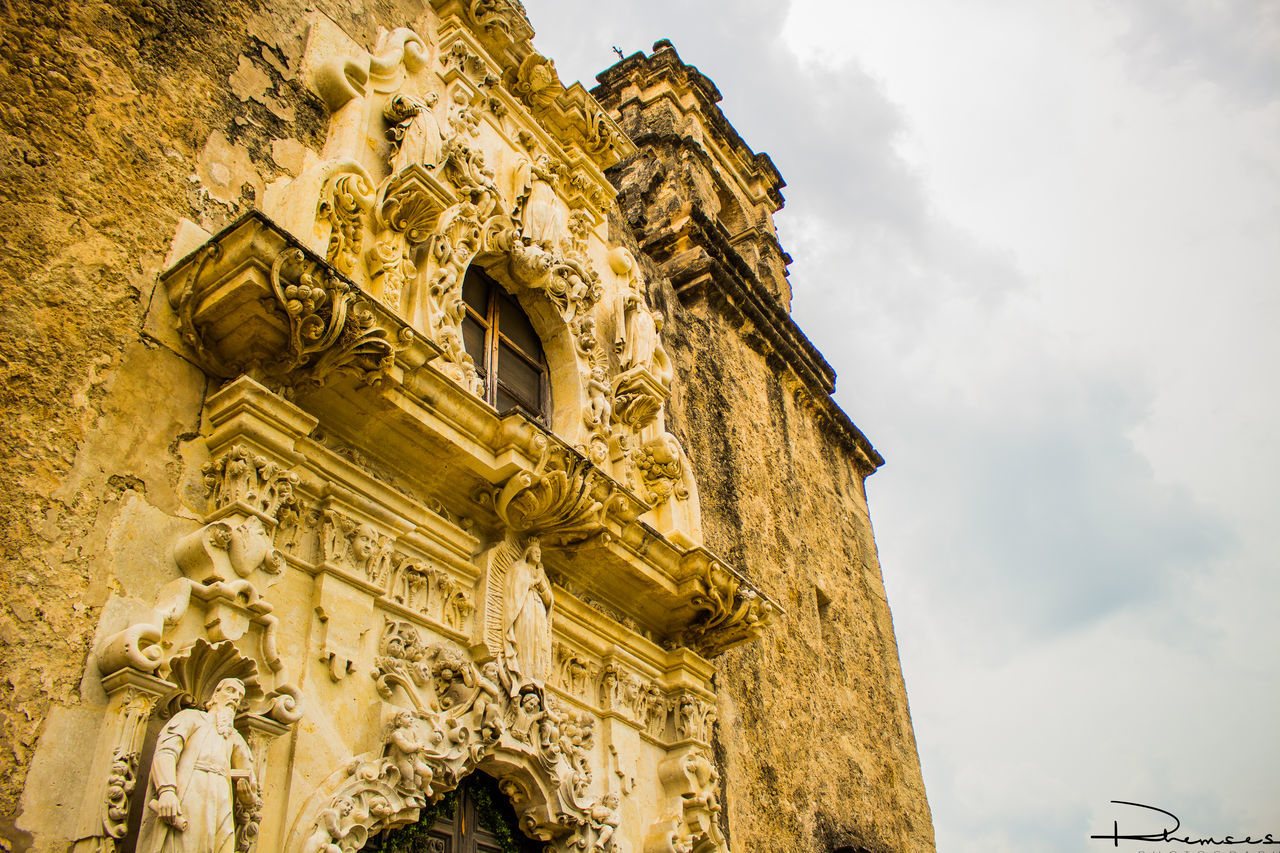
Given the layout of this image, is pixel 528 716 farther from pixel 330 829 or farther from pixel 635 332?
pixel 635 332

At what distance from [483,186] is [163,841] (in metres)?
4.03

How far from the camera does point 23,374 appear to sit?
350 centimetres

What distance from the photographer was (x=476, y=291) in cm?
622

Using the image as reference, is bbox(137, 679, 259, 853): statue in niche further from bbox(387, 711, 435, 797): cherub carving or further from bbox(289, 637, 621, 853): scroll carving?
bbox(387, 711, 435, 797): cherub carving

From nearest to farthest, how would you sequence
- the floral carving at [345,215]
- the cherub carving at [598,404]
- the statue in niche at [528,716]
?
1. the statue in niche at [528,716]
2. the floral carving at [345,215]
3. the cherub carving at [598,404]

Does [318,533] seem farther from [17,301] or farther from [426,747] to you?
[17,301]

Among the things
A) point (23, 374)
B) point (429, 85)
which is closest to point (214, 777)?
point (23, 374)

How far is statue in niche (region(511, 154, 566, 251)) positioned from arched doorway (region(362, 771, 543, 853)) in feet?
10.6

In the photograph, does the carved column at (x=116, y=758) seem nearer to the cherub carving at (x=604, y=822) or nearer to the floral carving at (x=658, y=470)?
the cherub carving at (x=604, y=822)

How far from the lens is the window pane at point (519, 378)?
6.15 metres

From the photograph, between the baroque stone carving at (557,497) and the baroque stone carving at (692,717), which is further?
the baroque stone carving at (692,717)

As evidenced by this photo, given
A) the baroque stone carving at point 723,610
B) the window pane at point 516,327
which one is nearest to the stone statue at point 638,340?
the window pane at point 516,327

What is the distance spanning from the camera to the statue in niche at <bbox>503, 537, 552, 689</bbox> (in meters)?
4.84

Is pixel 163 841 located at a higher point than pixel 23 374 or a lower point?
lower
